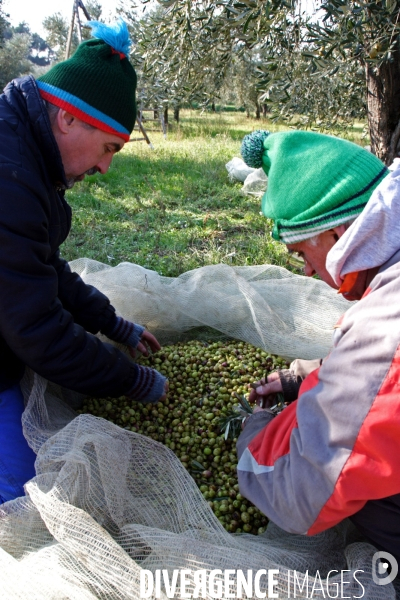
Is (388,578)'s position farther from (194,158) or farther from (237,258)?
(194,158)

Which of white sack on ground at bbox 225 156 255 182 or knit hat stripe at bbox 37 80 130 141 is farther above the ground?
knit hat stripe at bbox 37 80 130 141

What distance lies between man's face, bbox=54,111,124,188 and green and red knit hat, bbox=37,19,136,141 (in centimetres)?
3

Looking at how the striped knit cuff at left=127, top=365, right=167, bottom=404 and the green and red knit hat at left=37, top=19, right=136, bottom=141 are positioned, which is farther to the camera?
the striped knit cuff at left=127, top=365, right=167, bottom=404

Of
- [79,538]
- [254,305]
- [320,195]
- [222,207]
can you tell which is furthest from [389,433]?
[222,207]

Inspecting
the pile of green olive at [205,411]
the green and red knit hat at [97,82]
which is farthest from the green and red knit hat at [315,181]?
the pile of green olive at [205,411]

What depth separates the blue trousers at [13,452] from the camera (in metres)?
1.93

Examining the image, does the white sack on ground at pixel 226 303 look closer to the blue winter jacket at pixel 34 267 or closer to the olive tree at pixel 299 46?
the blue winter jacket at pixel 34 267

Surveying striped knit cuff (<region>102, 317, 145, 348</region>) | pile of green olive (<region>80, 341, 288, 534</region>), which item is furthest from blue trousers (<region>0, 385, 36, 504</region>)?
striped knit cuff (<region>102, 317, 145, 348</region>)

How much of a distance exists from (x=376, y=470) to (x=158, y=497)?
0.89m

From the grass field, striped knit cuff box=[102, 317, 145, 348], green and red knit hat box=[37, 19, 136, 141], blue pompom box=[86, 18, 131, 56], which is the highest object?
blue pompom box=[86, 18, 131, 56]

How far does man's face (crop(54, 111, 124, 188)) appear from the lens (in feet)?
6.12

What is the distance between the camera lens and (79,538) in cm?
Result: 146

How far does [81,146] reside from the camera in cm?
191

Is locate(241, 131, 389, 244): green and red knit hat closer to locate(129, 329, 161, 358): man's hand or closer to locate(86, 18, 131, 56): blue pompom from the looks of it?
locate(86, 18, 131, 56): blue pompom
